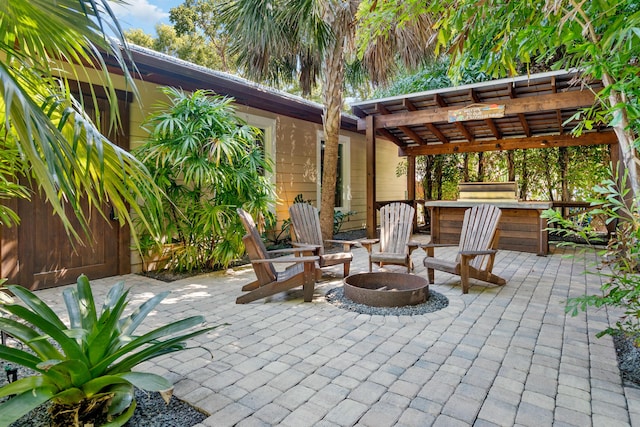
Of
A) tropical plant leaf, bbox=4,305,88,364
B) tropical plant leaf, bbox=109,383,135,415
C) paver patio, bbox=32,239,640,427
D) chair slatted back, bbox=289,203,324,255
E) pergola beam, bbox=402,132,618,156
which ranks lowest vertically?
paver patio, bbox=32,239,640,427

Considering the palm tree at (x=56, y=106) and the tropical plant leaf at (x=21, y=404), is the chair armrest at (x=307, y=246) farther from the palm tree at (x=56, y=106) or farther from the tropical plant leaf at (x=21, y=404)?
the tropical plant leaf at (x=21, y=404)

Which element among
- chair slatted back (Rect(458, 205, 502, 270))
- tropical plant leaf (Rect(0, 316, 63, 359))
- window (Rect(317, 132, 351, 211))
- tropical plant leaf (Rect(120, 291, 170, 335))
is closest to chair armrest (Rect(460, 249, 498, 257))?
chair slatted back (Rect(458, 205, 502, 270))

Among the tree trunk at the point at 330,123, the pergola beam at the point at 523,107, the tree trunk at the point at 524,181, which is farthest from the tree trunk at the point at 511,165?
the tree trunk at the point at 330,123

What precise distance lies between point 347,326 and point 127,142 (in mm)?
4151

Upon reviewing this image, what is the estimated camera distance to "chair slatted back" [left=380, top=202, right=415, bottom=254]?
16.6 ft

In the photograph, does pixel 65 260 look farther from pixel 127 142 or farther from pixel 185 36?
pixel 185 36

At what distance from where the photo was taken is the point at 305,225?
193 inches

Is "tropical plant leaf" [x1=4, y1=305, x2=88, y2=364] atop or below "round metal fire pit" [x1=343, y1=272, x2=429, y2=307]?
atop

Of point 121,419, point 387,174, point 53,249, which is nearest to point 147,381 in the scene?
point 121,419

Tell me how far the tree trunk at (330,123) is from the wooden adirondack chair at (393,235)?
187cm

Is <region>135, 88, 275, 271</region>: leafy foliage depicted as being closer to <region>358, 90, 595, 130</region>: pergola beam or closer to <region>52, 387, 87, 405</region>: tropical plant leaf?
<region>52, 387, 87, 405</region>: tropical plant leaf

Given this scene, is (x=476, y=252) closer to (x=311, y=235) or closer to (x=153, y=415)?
(x=311, y=235)

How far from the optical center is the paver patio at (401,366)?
74.3 inches

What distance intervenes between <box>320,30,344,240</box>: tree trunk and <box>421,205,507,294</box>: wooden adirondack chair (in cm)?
278
